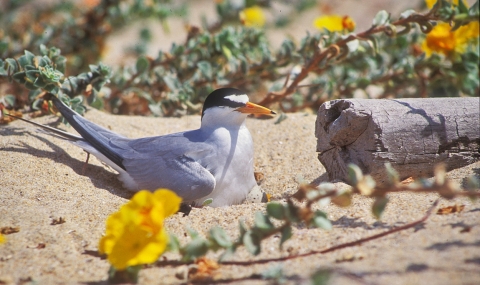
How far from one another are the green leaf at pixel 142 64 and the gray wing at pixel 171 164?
1240 millimetres

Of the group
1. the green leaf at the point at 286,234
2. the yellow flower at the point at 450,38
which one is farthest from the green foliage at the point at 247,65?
the green leaf at the point at 286,234

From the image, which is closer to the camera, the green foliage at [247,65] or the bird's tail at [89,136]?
the bird's tail at [89,136]

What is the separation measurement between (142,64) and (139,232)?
110 inches

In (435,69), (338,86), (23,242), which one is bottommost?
(23,242)

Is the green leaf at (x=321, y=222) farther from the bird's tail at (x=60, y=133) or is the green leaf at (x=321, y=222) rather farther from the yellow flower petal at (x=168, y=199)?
the bird's tail at (x=60, y=133)

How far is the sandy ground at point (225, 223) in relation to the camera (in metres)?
1.93

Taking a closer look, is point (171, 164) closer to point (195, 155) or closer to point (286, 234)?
point (195, 155)

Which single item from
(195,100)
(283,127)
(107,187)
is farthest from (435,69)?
(107,187)

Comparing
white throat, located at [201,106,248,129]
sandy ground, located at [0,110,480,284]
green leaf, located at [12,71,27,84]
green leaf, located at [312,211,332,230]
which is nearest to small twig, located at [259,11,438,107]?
sandy ground, located at [0,110,480,284]

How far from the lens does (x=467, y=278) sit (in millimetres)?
1728

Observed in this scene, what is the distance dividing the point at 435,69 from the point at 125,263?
Answer: 3591 millimetres

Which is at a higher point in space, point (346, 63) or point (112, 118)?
point (346, 63)

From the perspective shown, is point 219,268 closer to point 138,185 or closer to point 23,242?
point 23,242

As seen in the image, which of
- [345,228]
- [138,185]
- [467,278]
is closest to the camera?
[467,278]
